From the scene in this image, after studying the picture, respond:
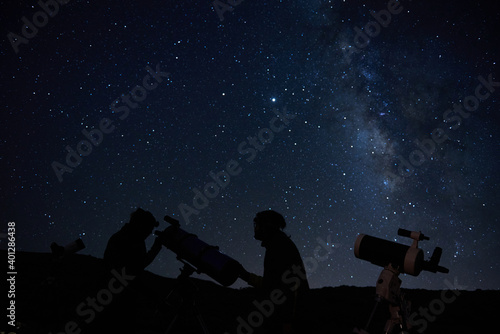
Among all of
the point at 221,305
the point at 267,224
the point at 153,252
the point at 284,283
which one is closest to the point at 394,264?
the point at 284,283

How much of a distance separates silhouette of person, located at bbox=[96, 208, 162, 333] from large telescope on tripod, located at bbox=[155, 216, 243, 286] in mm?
202

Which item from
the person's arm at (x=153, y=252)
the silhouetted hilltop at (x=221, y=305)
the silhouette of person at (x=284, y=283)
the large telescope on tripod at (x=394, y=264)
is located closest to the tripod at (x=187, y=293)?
the person's arm at (x=153, y=252)

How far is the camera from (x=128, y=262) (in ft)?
Answer: 12.9

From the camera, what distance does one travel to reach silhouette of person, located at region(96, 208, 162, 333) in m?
3.86

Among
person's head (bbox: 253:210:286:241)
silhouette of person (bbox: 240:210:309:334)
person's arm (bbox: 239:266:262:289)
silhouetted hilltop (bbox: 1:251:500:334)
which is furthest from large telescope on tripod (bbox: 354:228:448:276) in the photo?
silhouetted hilltop (bbox: 1:251:500:334)

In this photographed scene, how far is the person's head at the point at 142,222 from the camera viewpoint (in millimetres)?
4121

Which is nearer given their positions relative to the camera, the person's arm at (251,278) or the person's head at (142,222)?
the person's arm at (251,278)

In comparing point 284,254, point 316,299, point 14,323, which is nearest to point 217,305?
point 316,299

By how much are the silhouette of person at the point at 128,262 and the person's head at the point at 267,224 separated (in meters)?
1.46

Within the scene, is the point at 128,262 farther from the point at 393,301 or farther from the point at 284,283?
the point at 393,301

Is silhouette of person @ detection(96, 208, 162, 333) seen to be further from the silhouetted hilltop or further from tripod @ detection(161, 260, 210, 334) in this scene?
the silhouetted hilltop

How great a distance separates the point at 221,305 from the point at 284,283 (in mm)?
9226

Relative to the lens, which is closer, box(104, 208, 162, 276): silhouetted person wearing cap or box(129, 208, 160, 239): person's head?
box(104, 208, 162, 276): silhouetted person wearing cap

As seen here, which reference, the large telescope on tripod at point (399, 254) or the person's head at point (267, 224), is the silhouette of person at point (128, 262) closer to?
the person's head at point (267, 224)
